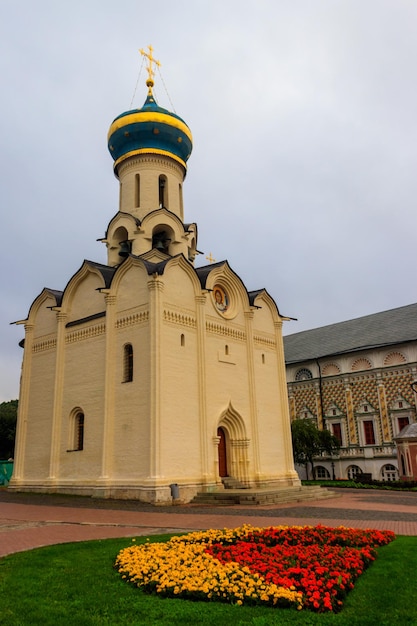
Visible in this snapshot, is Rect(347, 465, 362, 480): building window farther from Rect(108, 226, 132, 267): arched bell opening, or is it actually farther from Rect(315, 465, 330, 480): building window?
Rect(108, 226, 132, 267): arched bell opening

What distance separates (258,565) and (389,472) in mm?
25173

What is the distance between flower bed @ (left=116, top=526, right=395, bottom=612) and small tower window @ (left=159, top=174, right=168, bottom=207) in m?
17.2

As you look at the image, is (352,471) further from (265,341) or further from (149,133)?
(149,133)

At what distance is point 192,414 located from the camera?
17391 mm

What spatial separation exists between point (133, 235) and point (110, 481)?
994 cm

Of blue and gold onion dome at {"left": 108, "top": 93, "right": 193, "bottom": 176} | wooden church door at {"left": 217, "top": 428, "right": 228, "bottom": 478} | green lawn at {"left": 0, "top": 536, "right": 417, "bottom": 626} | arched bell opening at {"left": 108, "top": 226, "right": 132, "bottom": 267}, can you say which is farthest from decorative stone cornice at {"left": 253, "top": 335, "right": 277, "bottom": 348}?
green lawn at {"left": 0, "top": 536, "right": 417, "bottom": 626}

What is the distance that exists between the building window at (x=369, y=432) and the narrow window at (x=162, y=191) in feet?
57.4

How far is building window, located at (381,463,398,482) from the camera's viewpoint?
2817cm

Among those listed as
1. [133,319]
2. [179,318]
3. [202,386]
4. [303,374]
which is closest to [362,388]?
[303,374]

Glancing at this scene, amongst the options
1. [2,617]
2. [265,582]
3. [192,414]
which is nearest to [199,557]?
[265,582]

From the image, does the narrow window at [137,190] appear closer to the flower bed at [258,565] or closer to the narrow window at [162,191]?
the narrow window at [162,191]

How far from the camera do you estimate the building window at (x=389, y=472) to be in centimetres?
2817

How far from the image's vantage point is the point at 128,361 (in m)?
17.9

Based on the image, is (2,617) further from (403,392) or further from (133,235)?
(403,392)
